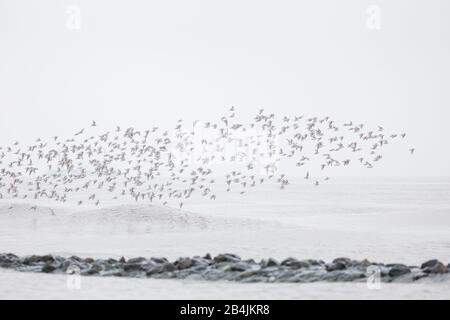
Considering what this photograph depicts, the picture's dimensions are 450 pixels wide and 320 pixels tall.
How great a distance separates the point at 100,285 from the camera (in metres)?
18.4

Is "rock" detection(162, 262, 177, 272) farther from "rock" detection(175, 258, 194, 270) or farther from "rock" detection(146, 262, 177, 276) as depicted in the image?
"rock" detection(175, 258, 194, 270)

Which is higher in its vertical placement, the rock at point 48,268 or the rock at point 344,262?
the rock at point 344,262

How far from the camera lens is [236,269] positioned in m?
19.9

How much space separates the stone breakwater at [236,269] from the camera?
1875 cm

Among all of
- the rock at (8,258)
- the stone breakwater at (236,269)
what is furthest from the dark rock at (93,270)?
the rock at (8,258)

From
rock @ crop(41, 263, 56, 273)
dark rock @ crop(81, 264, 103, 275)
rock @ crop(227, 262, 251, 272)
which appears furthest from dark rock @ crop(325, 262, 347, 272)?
rock @ crop(41, 263, 56, 273)

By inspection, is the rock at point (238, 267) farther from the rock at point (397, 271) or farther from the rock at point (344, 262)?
the rock at point (397, 271)

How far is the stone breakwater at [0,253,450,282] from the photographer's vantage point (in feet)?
61.5

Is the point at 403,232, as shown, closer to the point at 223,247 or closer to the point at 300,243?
Answer: the point at 300,243

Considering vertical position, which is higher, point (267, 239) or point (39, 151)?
point (39, 151)

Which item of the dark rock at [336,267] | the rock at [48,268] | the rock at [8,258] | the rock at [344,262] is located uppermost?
the dark rock at [336,267]
